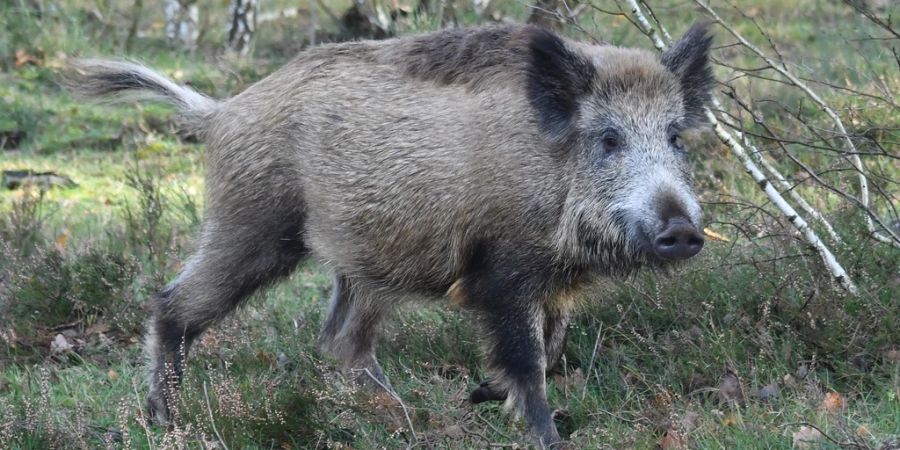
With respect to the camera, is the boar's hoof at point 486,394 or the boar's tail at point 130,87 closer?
the boar's hoof at point 486,394

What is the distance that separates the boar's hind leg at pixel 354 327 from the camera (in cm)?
496

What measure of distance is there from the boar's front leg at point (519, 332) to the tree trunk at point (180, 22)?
730 cm

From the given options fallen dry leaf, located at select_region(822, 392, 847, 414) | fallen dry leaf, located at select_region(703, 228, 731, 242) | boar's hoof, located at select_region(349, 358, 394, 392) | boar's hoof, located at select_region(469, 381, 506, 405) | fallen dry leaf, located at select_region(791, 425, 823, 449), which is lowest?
boar's hoof, located at select_region(349, 358, 394, 392)

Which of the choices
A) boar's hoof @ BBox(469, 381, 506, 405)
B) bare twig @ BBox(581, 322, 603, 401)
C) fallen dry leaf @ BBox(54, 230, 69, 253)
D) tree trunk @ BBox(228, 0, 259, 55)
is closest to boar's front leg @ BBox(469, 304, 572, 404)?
boar's hoof @ BBox(469, 381, 506, 405)

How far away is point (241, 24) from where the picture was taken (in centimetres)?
1042

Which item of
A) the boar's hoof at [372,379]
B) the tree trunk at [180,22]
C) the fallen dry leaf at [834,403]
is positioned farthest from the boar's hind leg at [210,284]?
the tree trunk at [180,22]

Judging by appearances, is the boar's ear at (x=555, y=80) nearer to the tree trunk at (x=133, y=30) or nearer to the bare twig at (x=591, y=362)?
the bare twig at (x=591, y=362)

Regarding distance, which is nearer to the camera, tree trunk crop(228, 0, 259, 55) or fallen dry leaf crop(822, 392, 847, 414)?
fallen dry leaf crop(822, 392, 847, 414)

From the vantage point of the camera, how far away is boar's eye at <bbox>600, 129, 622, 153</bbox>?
420 cm

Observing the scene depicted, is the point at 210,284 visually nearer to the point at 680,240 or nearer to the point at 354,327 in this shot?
the point at 354,327

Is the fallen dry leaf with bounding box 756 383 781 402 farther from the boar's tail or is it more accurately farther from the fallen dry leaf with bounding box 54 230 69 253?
the fallen dry leaf with bounding box 54 230 69 253

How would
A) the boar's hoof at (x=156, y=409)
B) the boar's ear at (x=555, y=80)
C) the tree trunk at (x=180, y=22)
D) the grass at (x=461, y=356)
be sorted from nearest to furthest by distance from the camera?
1. the grass at (x=461, y=356)
2. the boar's ear at (x=555, y=80)
3. the boar's hoof at (x=156, y=409)
4. the tree trunk at (x=180, y=22)

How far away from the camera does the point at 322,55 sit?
497 centimetres

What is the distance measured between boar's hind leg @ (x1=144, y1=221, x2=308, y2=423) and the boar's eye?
1.35 meters
